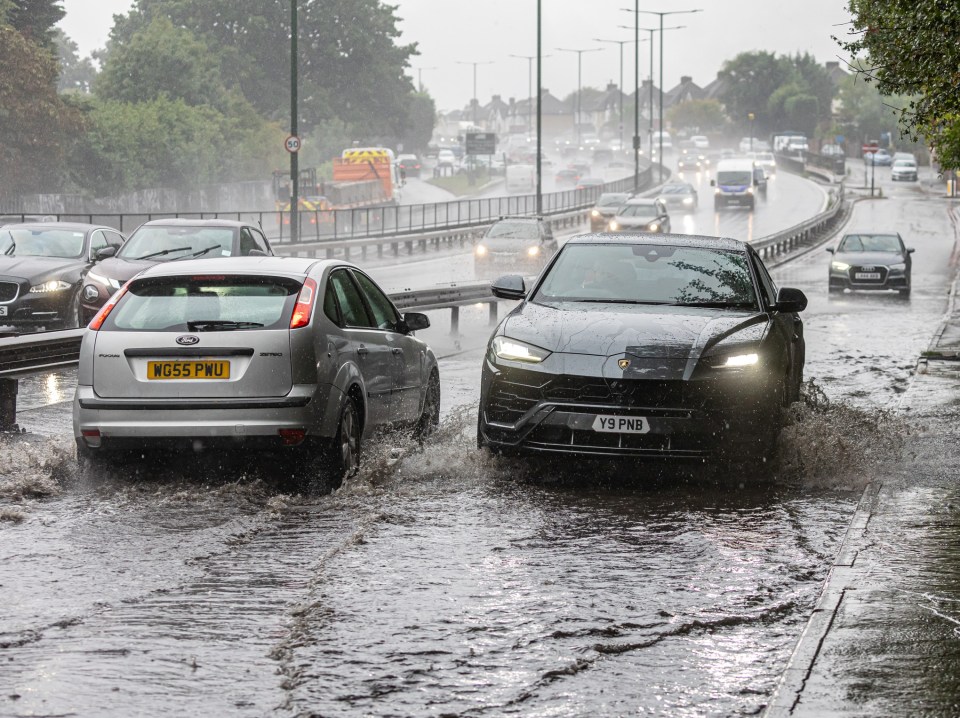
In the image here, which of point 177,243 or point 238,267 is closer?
point 238,267

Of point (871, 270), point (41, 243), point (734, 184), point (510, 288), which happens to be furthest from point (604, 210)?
point (510, 288)

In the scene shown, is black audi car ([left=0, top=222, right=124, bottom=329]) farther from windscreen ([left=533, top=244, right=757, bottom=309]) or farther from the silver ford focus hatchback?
the silver ford focus hatchback

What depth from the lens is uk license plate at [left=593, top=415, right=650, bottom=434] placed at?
905 centimetres

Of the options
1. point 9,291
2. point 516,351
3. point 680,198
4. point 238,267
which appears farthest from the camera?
point 680,198

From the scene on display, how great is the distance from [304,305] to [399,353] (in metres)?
1.71

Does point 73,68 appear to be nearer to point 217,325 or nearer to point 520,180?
point 520,180

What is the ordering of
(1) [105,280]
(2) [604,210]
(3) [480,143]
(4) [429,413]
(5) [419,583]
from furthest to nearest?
(3) [480,143]
(2) [604,210]
(1) [105,280]
(4) [429,413]
(5) [419,583]

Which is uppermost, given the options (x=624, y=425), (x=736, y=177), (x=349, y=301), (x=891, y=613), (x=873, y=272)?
(x=736, y=177)

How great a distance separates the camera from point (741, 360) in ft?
30.5

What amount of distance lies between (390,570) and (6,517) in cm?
247

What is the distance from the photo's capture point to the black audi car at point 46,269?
18.8 metres

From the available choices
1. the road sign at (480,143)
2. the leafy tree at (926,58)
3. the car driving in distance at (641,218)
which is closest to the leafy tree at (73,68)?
the road sign at (480,143)

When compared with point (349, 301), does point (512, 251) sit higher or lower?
lower

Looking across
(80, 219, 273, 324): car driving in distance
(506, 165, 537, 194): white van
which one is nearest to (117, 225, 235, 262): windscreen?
(80, 219, 273, 324): car driving in distance
